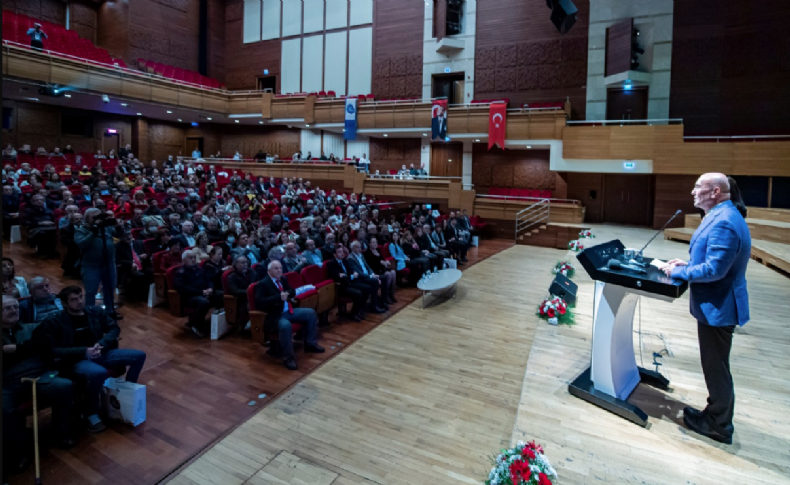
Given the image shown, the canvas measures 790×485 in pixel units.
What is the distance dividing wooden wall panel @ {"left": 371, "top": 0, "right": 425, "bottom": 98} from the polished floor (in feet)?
41.6

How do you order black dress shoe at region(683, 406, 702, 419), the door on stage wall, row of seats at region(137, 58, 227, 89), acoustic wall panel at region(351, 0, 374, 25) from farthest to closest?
1. acoustic wall panel at region(351, 0, 374, 25)
2. row of seats at region(137, 58, 227, 89)
3. the door on stage wall
4. black dress shoe at region(683, 406, 702, 419)

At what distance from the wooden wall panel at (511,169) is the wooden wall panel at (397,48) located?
3.33 m

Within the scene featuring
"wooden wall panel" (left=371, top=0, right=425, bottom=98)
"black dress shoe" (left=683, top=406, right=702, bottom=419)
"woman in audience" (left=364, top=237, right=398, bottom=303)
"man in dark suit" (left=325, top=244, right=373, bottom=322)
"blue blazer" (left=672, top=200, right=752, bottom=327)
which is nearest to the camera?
"blue blazer" (left=672, top=200, right=752, bottom=327)

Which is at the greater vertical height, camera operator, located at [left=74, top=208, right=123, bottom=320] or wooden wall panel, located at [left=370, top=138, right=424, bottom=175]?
wooden wall panel, located at [left=370, top=138, right=424, bottom=175]

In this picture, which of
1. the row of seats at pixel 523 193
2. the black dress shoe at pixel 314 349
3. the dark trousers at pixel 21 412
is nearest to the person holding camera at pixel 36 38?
the black dress shoe at pixel 314 349

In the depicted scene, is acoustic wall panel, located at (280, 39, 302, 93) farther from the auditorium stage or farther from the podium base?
the podium base

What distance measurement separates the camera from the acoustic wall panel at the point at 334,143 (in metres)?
18.3

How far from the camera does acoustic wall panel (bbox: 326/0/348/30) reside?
57.8 feet

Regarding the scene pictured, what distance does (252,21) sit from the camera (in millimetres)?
19484

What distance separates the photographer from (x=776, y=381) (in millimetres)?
3346

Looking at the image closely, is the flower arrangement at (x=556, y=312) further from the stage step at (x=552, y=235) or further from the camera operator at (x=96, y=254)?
the stage step at (x=552, y=235)

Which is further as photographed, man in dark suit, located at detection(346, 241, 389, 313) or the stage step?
the stage step

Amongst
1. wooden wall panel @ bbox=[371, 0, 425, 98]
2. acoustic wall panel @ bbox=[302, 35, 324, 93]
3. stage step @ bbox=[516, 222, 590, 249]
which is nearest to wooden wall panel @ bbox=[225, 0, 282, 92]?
acoustic wall panel @ bbox=[302, 35, 324, 93]

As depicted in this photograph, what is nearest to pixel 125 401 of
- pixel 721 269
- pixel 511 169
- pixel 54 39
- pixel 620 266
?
pixel 620 266
